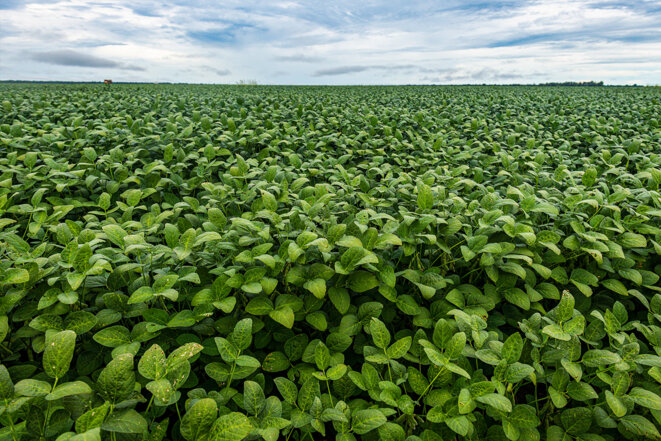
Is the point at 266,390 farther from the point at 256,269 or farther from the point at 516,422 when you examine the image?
the point at 516,422

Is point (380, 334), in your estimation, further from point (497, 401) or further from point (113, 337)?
point (113, 337)

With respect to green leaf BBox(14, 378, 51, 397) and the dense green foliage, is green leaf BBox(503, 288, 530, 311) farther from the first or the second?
green leaf BBox(14, 378, 51, 397)

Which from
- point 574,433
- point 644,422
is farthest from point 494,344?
point 644,422

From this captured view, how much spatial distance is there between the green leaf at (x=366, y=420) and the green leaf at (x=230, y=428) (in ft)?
1.41

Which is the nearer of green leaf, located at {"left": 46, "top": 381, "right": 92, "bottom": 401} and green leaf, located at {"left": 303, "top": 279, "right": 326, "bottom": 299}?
green leaf, located at {"left": 46, "top": 381, "right": 92, "bottom": 401}

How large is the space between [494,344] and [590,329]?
23.6 inches

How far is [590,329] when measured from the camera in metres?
1.85

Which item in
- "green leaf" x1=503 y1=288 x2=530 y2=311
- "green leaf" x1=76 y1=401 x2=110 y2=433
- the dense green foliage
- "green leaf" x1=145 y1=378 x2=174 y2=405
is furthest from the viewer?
"green leaf" x1=503 y1=288 x2=530 y2=311

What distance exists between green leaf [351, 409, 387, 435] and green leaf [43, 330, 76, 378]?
112cm

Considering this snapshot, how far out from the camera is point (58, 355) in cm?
132

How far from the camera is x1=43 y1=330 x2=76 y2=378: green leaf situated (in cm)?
131

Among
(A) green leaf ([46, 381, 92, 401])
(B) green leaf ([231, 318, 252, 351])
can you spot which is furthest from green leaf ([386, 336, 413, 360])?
(A) green leaf ([46, 381, 92, 401])

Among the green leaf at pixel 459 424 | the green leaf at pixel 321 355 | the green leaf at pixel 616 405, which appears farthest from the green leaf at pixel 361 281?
the green leaf at pixel 616 405

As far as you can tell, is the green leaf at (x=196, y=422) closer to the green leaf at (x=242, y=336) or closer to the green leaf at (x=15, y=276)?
the green leaf at (x=242, y=336)
